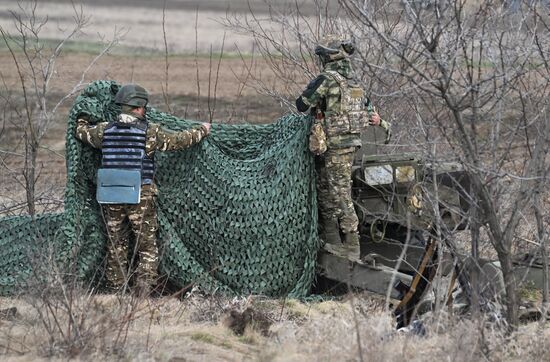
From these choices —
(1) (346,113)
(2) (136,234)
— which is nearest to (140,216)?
(2) (136,234)

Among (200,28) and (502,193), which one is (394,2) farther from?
(200,28)

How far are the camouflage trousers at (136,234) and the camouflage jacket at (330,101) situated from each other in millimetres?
1525

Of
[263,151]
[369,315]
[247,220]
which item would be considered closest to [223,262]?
[247,220]

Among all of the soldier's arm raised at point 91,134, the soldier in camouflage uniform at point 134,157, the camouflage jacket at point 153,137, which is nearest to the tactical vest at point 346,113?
the soldier in camouflage uniform at point 134,157

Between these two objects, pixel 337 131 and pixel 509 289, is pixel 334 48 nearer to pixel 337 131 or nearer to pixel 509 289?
pixel 337 131

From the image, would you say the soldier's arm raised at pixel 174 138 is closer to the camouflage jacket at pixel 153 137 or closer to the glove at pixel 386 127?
the camouflage jacket at pixel 153 137

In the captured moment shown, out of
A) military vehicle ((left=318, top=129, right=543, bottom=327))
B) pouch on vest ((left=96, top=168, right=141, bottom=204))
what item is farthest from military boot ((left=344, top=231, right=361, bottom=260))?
pouch on vest ((left=96, top=168, right=141, bottom=204))

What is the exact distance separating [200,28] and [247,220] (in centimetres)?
2805

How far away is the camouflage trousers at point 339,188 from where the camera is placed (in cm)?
939

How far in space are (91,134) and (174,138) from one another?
67 centimetres

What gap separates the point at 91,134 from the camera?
9031mm

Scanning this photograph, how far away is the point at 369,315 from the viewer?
→ 26.8ft

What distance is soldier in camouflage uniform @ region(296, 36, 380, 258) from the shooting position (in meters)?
9.41

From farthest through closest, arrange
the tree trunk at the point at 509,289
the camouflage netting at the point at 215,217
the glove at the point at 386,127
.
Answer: the glove at the point at 386,127
the camouflage netting at the point at 215,217
the tree trunk at the point at 509,289
